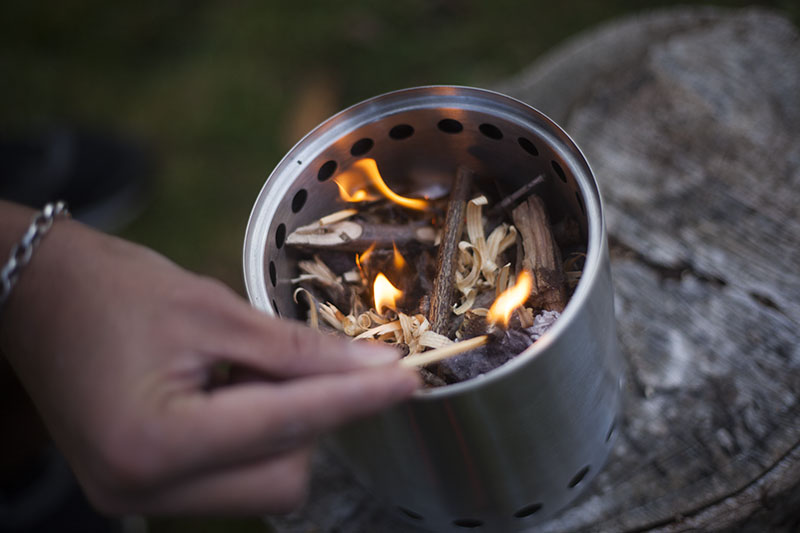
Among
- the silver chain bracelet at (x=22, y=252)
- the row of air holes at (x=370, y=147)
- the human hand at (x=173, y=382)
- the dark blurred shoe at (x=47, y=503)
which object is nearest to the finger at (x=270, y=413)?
the human hand at (x=173, y=382)

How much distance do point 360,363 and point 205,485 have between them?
201mm

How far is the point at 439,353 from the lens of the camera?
83 cm

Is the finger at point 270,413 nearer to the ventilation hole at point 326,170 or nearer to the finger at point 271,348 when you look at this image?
the finger at point 271,348

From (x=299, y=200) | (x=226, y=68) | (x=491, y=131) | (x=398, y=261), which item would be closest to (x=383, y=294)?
(x=398, y=261)

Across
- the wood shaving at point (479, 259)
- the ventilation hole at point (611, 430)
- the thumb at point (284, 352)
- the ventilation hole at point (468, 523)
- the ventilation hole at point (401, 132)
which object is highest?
the thumb at point (284, 352)

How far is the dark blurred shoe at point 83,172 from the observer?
2.77 m

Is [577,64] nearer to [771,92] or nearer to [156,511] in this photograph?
[771,92]

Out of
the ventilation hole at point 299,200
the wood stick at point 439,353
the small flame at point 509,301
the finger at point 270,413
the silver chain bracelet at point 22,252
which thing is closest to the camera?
the finger at point 270,413

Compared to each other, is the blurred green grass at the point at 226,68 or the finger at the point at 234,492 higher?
the finger at the point at 234,492

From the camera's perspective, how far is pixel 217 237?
2.75m

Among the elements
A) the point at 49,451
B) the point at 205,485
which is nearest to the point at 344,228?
the point at 205,485

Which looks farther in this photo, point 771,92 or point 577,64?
point 577,64

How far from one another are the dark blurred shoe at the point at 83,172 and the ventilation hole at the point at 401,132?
86.1 inches

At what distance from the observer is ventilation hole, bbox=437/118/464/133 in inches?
41.3
